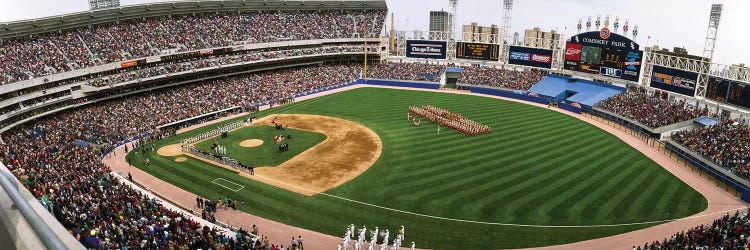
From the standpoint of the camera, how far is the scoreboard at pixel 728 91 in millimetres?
43406

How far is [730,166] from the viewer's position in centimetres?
Answer: 3278

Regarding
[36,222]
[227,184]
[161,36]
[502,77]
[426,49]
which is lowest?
[227,184]

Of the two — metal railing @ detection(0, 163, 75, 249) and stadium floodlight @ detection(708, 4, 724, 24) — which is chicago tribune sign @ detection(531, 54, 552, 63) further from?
metal railing @ detection(0, 163, 75, 249)

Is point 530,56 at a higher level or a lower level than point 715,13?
lower

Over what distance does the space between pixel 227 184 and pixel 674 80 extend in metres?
49.5

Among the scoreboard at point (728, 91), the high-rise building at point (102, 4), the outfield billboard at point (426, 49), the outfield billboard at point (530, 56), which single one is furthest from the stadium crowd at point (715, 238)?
the high-rise building at point (102, 4)

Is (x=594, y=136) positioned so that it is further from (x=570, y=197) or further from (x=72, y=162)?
(x=72, y=162)

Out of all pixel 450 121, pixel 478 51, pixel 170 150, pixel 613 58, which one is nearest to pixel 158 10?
pixel 170 150

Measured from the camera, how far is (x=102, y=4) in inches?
2247

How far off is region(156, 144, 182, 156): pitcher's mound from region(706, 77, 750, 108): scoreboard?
171 ft

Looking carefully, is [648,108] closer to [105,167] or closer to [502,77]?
[502,77]

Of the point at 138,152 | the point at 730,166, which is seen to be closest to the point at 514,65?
the point at 730,166

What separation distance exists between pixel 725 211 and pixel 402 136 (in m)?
24.5

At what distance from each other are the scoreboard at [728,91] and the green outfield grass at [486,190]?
42.4 ft
